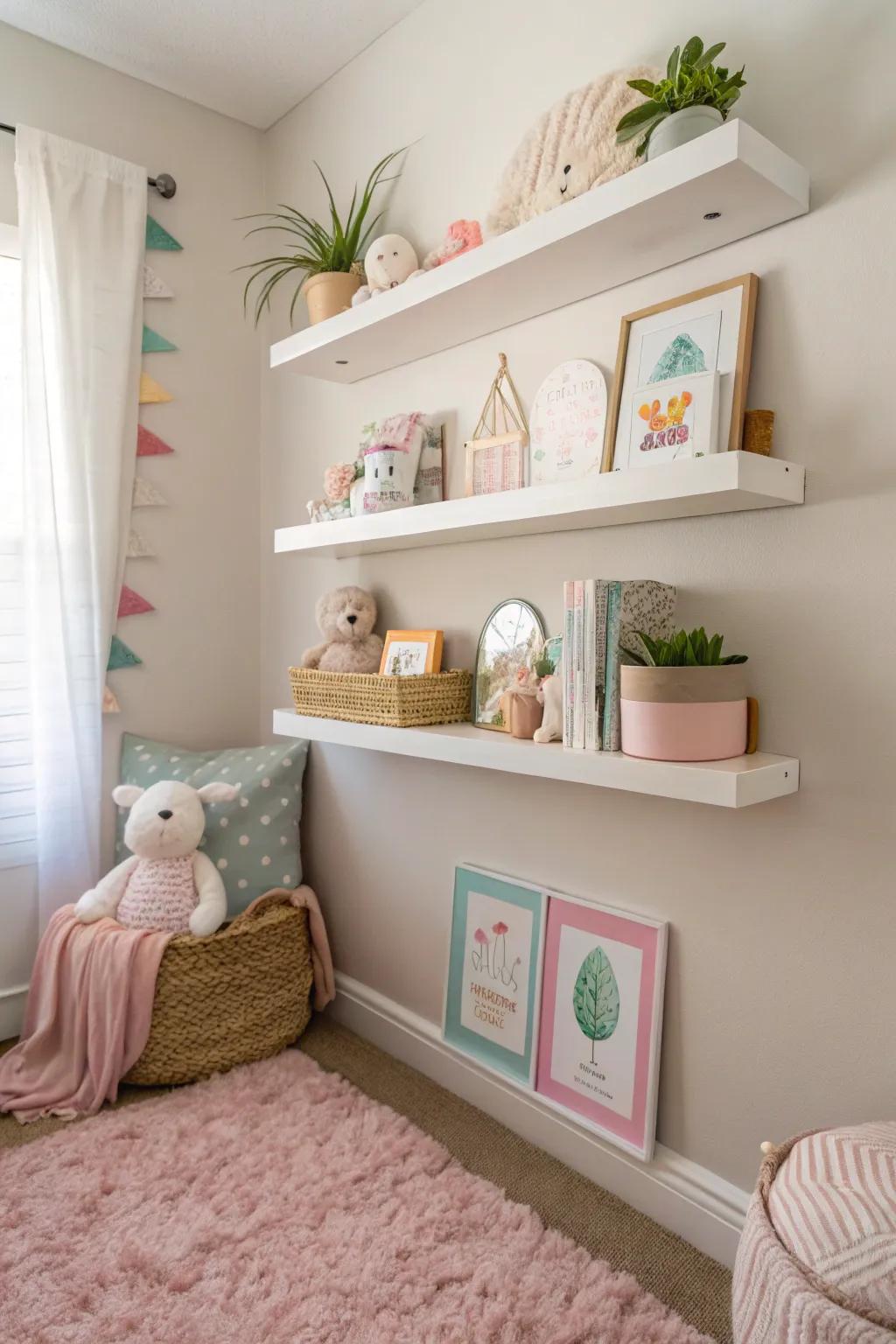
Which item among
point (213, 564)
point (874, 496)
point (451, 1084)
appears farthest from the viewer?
point (213, 564)

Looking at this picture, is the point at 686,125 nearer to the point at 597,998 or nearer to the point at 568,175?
the point at 568,175

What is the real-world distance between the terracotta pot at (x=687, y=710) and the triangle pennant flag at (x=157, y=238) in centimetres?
178

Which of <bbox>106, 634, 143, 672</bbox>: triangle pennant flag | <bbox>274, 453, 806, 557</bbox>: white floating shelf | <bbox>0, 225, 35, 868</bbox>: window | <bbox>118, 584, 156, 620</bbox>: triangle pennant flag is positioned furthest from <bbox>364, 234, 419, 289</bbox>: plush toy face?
<bbox>106, 634, 143, 672</bbox>: triangle pennant flag

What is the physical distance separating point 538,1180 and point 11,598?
1726 millimetres

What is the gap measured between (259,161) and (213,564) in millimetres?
1153

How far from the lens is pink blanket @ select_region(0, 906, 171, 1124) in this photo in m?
1.82

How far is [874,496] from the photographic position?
4.02 ft

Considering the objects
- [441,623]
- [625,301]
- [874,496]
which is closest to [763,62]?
[625,301]

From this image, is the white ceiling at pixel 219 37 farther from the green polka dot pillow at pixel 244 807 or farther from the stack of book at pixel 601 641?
the green polka dot pillow at pixel 244 807

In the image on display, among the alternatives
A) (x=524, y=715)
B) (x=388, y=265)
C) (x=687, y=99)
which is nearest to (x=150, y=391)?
(x=388, y=265)

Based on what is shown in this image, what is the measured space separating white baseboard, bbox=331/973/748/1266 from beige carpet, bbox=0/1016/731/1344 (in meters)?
0.02

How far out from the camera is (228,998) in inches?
76.8

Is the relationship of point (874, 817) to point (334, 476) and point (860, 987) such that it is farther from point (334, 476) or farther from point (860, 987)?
point (334, 476)

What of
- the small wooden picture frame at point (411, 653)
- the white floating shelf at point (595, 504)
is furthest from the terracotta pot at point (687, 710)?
the small wooden picture frame at point (411, 653)
